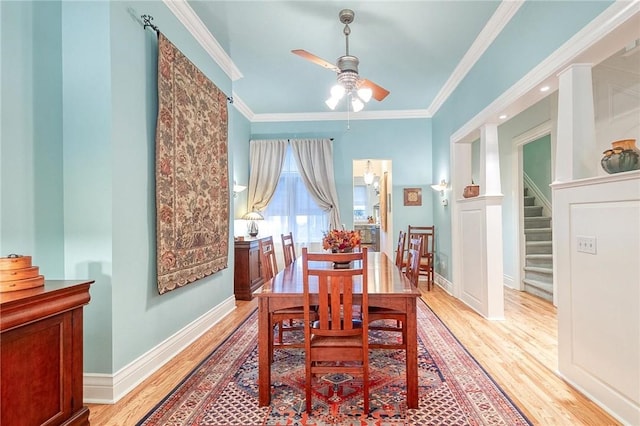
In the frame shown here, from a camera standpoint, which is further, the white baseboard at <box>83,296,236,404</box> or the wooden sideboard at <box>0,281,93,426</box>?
the white baseboard at <box>83,296,236,404</box>

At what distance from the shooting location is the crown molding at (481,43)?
9.90 ft

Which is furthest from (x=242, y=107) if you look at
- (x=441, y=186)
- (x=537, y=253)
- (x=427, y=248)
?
(x=537, y=253)

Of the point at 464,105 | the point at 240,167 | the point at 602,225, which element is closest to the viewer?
the point at 602,225

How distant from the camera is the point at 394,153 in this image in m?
6.16

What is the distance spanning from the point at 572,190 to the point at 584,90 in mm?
716

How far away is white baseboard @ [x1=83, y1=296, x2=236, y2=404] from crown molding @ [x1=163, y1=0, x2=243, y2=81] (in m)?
2.88

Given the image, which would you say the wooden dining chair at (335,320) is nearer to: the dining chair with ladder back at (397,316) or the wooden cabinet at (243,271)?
the dining chair with ladder back at (397,316)

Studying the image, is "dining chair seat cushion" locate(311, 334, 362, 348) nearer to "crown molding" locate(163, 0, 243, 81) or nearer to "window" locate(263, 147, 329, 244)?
"crown molding" locate(163, 0, 243, 81)

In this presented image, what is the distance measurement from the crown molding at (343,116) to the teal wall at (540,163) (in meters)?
2.26

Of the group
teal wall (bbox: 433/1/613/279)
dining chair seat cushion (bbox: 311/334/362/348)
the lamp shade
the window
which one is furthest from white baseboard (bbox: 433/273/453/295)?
dining chair seat cushion (bbox: 311/334/362/348)

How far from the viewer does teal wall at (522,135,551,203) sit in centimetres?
609

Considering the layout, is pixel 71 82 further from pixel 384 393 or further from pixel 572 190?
pixel 572 190

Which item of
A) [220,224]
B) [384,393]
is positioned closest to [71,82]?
[220,224]

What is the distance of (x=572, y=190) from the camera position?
2232mm
